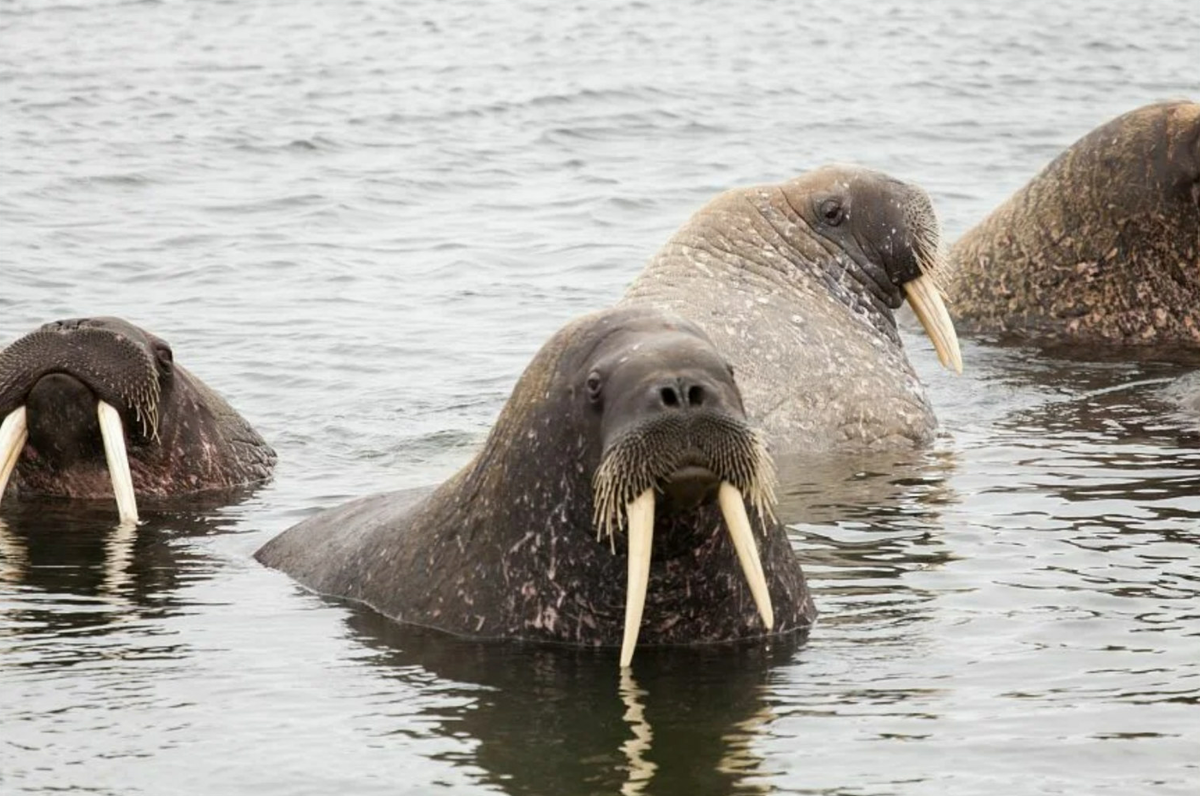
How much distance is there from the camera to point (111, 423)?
34.9ft

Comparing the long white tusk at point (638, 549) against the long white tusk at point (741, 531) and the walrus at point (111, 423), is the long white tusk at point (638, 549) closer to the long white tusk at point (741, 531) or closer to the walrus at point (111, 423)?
the long white tusk at point (741, 531)

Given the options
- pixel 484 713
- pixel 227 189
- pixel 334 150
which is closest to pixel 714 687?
pixel 484 713

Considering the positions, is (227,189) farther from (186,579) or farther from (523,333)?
(186,579)

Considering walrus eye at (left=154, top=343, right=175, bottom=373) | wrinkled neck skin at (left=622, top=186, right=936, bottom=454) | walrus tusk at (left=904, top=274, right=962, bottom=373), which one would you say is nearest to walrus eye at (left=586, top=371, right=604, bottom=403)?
walrus eye at (left=154, top=343, right=175, bottom=373)

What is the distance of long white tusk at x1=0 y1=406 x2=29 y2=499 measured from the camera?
1049 centimetres

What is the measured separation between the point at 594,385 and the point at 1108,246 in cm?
840

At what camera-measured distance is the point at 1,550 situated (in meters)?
10.2

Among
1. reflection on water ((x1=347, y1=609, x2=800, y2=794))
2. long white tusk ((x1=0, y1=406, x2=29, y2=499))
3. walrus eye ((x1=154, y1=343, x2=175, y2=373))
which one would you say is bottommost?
reflection on water ((x1=347, y1=609, x2=800, y2=794))

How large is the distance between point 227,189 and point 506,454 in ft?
48.2

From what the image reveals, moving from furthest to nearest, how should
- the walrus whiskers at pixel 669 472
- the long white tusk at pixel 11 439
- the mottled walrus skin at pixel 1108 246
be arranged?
A: the mottled walrus skin at pixel 1108 246, the long white tusk at pixel 11 439, the walrus whiskers at pixel 669 472

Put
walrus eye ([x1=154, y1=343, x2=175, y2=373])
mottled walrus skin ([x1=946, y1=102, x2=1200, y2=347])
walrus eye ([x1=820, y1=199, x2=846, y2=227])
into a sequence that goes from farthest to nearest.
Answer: mottled walrus skin ([x1=946, y1=102, x2=1200, y2=347]) → walrus eye ([x1=820, y1=199, x2=846, y2=227]) → walrus eye ([x1=154, y1=343, x2=175, y2=373])

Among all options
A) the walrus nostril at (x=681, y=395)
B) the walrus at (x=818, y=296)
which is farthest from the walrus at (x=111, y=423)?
the walrus nostril at (x=681, y=395)

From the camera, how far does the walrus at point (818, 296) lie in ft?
39.8

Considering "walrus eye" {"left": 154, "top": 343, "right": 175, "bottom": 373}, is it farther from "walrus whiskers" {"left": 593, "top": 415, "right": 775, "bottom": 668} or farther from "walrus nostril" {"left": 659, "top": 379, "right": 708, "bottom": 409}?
"walrus nostril" {"left": 659, "top": 379, "right": 708, "bottom": 409}
